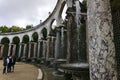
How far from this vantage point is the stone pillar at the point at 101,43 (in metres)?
1.99

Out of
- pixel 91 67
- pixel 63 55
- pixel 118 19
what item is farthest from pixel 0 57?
pixel 91 67

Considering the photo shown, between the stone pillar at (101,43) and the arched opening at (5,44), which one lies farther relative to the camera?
the arched opening at (5,44)

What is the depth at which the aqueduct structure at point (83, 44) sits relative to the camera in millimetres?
2027

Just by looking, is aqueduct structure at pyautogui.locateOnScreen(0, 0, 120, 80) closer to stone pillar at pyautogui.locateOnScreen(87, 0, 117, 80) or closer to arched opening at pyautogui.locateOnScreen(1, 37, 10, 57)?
stone pillar at pyautogui.locateOnScreen(87, 0, 117, 80)

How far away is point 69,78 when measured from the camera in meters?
8.20

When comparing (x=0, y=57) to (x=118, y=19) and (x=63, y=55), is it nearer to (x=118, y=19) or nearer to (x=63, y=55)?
(x=63, y=55)

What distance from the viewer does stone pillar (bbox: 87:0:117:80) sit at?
1.99m

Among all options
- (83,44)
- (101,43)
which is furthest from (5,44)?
(101,43)

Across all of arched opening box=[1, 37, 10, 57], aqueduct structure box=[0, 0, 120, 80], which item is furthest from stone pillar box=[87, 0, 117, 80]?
arched opening box=[1, 37, 10, 57]

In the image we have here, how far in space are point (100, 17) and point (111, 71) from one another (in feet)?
2.21

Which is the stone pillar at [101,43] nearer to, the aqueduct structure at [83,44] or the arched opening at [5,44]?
the aqueduct structure at [83,44]

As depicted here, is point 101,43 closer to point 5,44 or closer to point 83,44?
point 83,44

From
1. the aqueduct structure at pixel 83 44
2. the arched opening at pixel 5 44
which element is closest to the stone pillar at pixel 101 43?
the aqueduct structure at pixel 83 44

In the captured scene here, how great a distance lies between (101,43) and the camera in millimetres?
2059
